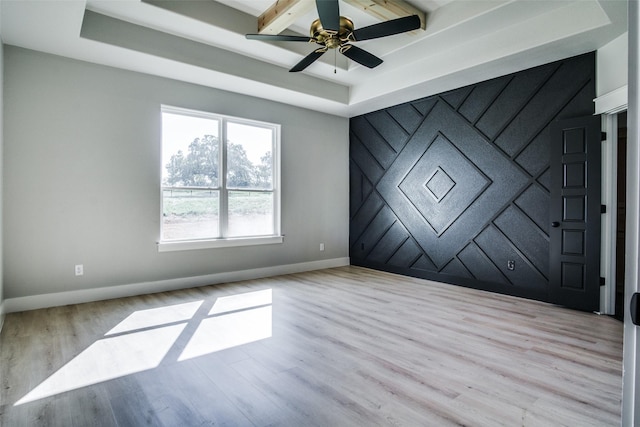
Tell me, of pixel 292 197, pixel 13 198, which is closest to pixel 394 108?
pixel 292 197

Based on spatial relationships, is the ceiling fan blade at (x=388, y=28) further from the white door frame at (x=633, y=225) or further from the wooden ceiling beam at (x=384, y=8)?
the white door frame at (x=633, y=225)

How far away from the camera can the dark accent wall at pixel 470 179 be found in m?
4.29

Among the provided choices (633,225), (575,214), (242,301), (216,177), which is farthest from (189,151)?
(633,225)

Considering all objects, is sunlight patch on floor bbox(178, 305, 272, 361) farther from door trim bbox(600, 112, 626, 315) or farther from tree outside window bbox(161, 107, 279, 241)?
door trim bbox(600, 112, 626, 315)

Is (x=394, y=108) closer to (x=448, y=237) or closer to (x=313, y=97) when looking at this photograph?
(x=313, y=97)

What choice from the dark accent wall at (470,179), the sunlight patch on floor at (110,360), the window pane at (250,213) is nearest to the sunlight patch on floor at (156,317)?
the sunlight patch on floor at (110,360)

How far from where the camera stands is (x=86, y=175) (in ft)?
13.7

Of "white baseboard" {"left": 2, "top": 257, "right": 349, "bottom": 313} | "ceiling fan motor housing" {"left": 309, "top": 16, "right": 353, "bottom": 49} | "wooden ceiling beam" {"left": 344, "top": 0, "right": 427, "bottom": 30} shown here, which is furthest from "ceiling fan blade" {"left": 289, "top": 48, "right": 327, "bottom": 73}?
"white baseboard" {"left": 2, "top": 257, "right": 349, "bottom": 313}

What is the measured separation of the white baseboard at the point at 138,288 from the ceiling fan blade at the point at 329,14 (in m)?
3.68

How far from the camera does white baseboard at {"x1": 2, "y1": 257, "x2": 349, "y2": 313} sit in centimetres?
385

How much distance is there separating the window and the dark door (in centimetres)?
386

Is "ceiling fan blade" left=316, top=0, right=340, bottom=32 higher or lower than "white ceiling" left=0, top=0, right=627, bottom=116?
lower

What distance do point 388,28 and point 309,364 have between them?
2846 mm

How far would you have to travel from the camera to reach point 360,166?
671 centimetres
